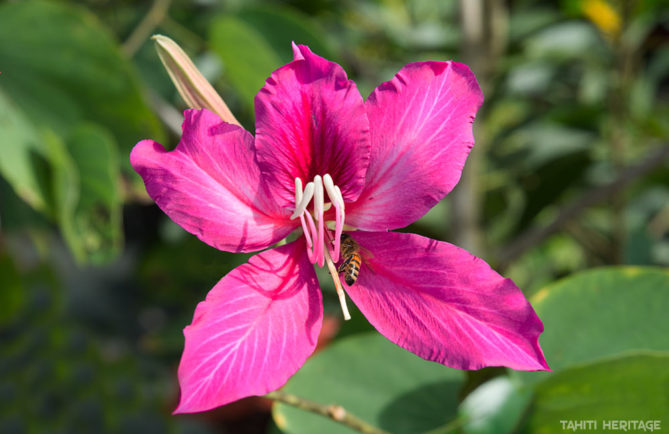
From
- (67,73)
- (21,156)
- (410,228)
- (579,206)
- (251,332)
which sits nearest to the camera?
(251,332)

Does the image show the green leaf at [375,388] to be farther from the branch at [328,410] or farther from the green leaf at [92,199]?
the green leaf at [92,199]

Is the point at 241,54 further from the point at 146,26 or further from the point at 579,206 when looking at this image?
the point at 579,206

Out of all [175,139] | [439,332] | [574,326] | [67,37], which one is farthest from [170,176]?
[175,139]

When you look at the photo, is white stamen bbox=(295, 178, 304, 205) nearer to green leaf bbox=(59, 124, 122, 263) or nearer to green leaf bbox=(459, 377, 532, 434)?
green leaf bbox=(459, 377, 532, 434)

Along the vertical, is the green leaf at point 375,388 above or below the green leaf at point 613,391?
below

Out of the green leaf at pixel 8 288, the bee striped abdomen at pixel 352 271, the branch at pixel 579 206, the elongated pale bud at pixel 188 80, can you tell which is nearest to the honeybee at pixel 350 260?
the bee striped abdomen at pixel 352 271

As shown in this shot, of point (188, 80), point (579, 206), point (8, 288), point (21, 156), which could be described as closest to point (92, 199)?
A: point (21, 156)

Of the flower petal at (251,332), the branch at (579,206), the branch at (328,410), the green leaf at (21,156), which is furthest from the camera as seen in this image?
the branch at (579,206)

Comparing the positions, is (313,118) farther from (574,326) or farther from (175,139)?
(175,139)
